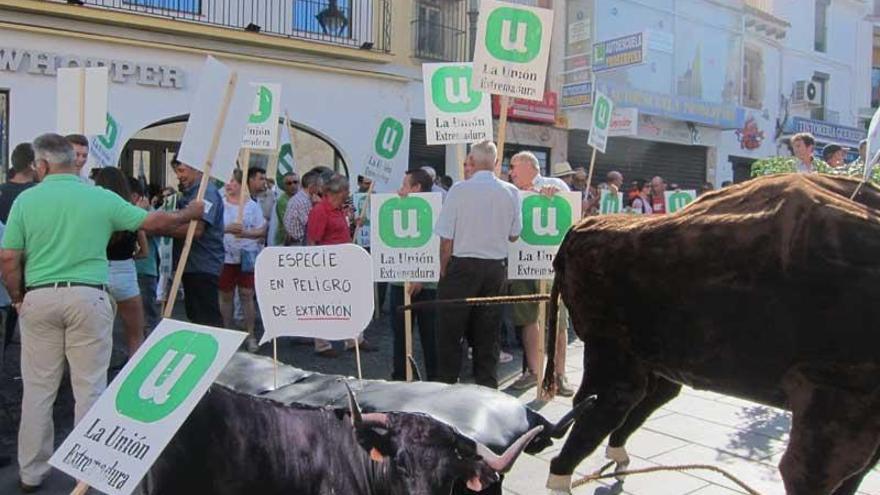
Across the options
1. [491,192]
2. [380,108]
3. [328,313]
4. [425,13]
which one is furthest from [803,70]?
[328,313]

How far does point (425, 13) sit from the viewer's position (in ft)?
54.0

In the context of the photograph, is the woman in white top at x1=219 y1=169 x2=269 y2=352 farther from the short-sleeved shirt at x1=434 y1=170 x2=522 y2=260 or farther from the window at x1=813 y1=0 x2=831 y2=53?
the window at x1=813 y1=0 x2=831 y2=53

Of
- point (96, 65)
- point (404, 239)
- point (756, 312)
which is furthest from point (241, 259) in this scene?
point (96, 65)

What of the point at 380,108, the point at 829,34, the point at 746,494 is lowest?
the point at 746,494

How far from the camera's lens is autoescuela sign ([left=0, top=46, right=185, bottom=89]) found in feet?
36.9

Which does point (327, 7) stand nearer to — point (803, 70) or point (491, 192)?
point (491, 192)

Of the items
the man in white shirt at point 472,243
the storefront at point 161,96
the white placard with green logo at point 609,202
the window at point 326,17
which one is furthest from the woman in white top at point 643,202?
the man in white shirt at point 472,243

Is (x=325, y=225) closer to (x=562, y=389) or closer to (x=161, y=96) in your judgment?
(x=562, y=389)

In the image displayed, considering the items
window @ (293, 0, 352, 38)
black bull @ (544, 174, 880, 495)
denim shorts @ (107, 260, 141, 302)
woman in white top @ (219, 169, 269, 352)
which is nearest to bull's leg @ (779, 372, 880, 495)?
black bull @ (544, 174, 880, 495)

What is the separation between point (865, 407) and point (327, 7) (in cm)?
1412

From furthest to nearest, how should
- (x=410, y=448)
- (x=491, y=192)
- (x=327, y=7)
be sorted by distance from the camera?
1. (x=327, y=7)
2. (x=491, y=192)
3. (x=410, y=448)

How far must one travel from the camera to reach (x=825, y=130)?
25094 mm

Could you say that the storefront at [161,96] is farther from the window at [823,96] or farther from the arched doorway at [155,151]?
the window at [823,96]

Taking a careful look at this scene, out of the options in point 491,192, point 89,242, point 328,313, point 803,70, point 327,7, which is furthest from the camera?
point 803,70
